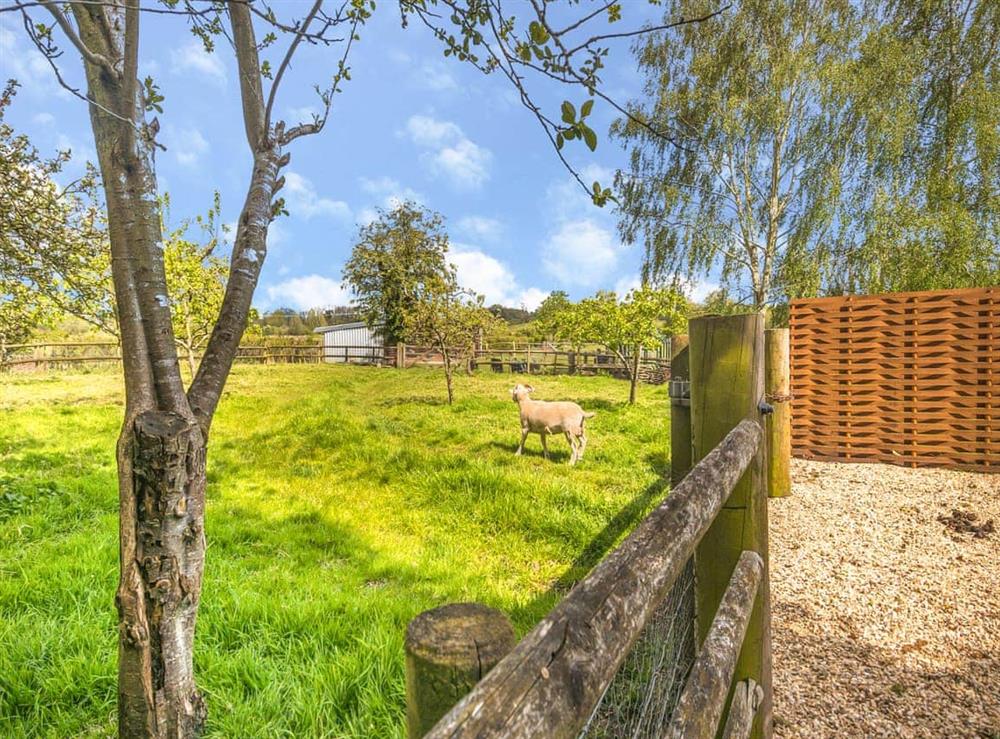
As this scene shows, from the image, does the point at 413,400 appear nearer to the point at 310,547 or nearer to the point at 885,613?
the point at 310,547

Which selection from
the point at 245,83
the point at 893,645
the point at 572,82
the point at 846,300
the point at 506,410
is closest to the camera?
the point at 572,82

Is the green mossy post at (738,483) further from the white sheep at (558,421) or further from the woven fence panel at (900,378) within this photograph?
the woven fence panel at (900,378)

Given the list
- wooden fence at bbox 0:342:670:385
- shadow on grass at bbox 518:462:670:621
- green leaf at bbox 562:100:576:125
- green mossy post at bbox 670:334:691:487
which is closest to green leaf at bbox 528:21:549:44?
green leaf at bbox 562:100:576:125

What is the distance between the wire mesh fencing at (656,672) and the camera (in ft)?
5.01

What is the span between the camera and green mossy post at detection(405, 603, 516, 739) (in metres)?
0.63

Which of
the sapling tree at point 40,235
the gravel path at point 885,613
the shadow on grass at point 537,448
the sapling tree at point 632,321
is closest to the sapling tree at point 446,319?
the sapling tree at point 632,321

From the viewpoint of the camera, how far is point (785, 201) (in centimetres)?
1321

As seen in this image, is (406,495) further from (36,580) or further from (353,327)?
(353,327)

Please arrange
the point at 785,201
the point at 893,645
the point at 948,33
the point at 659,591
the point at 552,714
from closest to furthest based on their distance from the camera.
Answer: the point at 552,714, the point at 659,591, the point at 893,645, the point at 948,33, the point at 785,201

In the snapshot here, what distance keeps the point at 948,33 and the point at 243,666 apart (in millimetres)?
18185

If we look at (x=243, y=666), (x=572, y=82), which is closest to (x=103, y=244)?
(x=243, y=666)

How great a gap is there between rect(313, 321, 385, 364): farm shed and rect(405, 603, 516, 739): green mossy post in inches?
932

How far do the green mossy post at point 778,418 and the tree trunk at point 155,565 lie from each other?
4.98 meters

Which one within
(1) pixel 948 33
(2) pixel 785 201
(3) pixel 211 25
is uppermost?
(1) pixel 948 33
